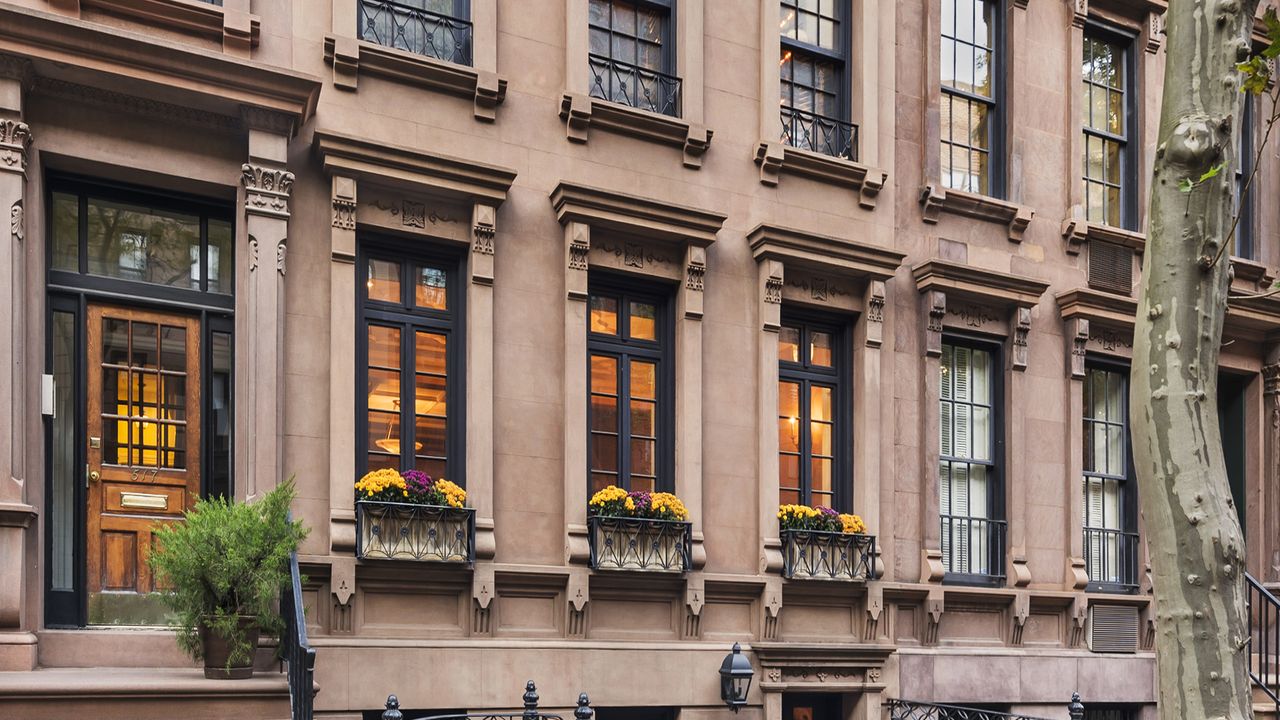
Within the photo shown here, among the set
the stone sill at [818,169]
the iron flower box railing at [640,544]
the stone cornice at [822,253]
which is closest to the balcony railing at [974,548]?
the stone cornice at [822,253]

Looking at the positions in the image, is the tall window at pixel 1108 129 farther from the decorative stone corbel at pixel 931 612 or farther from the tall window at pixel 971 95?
the decorative stone corbel at pixel 931 612

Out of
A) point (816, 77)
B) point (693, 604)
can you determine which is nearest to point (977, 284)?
point (816, 77)

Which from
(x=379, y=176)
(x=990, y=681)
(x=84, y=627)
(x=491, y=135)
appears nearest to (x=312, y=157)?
(x=379, y=176)

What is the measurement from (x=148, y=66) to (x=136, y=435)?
9.22 ft

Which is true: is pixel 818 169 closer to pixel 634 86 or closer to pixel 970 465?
pixel 634 86

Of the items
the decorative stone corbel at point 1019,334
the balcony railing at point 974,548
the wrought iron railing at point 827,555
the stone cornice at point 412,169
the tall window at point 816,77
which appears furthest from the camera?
the decorative stone corbel at point 1019,334

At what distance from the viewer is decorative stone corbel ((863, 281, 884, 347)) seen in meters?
13.1

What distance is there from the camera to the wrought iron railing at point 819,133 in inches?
520

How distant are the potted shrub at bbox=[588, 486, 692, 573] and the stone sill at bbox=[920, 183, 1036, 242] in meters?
4.64

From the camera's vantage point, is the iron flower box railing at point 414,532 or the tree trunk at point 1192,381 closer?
the tree trunk at point 1192,381

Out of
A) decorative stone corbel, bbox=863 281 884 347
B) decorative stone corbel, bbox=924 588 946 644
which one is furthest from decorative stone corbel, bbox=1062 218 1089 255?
decorative stone corbel, bbox=924 588 946 644

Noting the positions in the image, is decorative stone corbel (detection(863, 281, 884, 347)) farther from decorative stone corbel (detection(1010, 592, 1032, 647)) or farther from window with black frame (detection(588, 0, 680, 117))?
decorative stone corbel (detection(1010, 592, 1032, 647))

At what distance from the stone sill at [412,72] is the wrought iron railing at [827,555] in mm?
5008

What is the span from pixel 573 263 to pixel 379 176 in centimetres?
196
